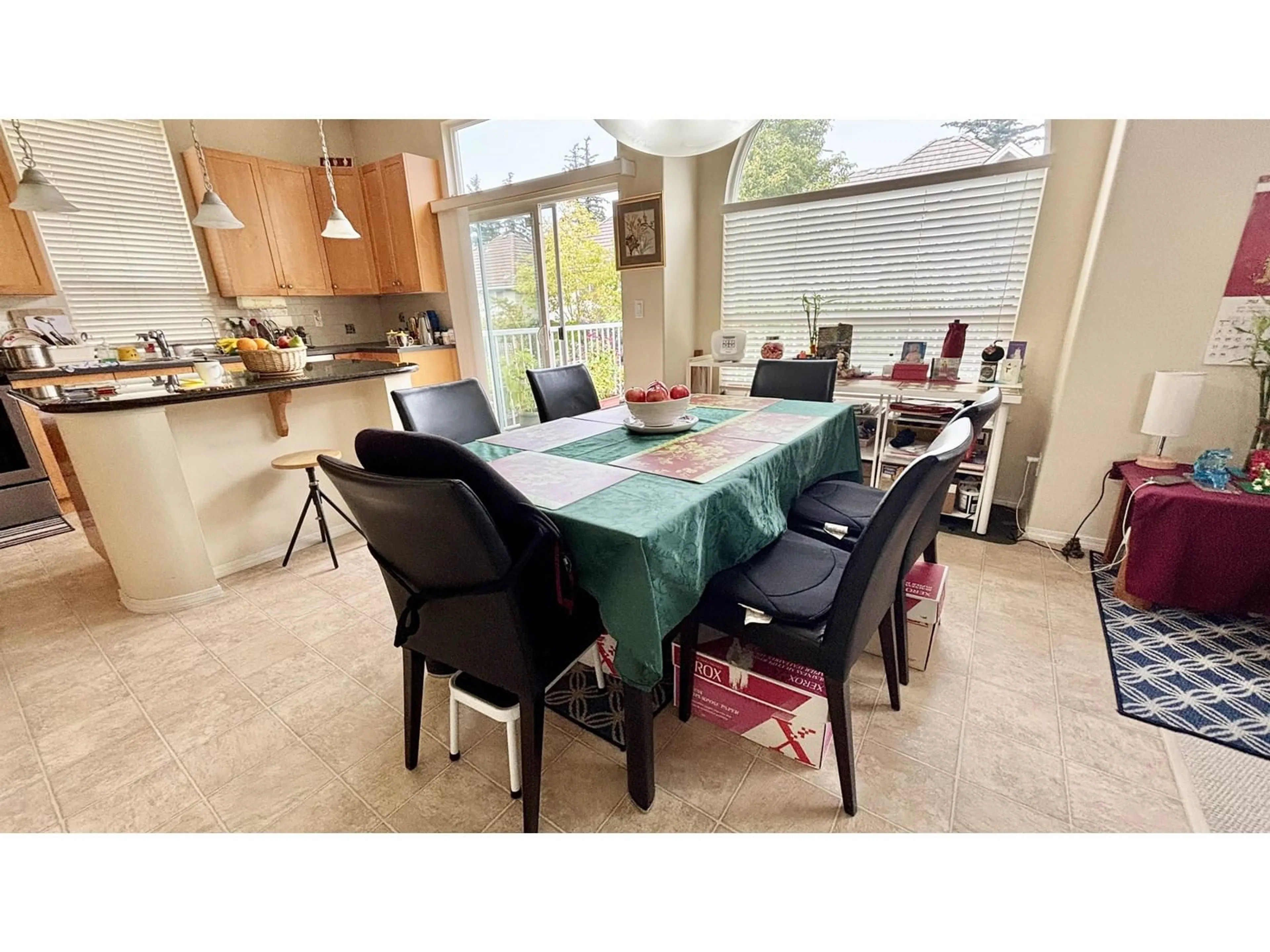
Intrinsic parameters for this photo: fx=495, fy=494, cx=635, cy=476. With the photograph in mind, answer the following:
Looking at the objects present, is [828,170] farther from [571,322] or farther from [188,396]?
[188,396]

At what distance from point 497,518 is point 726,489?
1.87 feet

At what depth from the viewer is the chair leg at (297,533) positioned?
2.53m

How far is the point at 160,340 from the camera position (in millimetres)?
3883

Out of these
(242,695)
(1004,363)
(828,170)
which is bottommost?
(242,695)

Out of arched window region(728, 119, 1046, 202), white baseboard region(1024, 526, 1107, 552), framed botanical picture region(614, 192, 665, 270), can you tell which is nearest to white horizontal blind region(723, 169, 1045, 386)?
arched window region(728, 119, 1046, 202)

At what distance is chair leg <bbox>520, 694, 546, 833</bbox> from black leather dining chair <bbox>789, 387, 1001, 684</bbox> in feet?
3.08

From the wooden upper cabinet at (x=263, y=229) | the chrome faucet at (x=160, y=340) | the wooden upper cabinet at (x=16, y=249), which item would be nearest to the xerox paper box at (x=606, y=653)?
the chrome faucet at (x=160, y=340)

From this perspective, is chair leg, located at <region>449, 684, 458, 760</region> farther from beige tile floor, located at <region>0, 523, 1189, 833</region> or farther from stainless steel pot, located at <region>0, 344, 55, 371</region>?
stainless steel pot, located at <region>0, 344, 55, 371</region>

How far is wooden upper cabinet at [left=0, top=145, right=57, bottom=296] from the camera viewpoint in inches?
126

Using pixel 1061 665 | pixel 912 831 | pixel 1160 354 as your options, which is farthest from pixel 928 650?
pixel 1160 354

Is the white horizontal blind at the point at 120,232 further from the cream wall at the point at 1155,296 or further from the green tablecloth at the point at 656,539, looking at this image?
the cream wall at the point at 1155,296

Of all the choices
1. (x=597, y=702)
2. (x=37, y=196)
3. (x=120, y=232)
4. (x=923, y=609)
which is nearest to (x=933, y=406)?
(x=923, y=609)

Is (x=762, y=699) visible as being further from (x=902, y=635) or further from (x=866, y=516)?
(x=866, y=516)

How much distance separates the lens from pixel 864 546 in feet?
3.36
